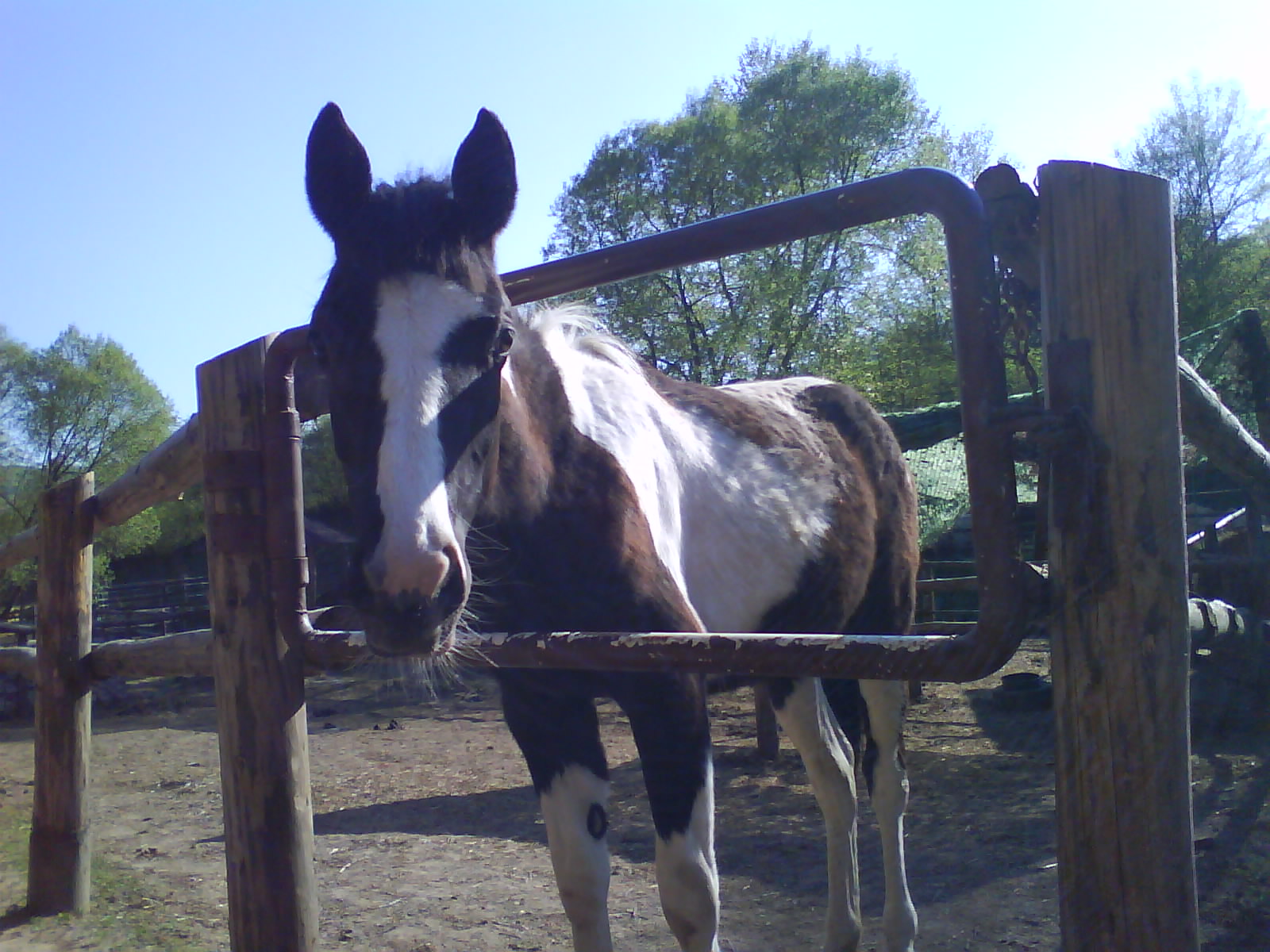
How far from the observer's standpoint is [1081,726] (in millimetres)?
1211

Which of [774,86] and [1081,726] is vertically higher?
[774,86]

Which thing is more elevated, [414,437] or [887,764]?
[414,437]

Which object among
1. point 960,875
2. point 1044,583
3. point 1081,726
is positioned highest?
point 1044,583

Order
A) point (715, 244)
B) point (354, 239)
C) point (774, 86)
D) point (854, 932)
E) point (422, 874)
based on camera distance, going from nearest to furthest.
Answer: point (715, 244) < point (354, 239) < point (854, 932) < point (422, 874) < point (774, 86)

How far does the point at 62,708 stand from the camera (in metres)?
3.77

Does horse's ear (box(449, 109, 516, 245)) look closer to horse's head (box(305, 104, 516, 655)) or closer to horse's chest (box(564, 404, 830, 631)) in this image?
horse's head (box(305, 104, 516, 655))

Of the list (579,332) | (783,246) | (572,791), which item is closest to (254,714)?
(572,791)

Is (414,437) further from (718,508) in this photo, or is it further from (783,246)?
(783,246)

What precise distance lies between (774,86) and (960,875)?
13671mm

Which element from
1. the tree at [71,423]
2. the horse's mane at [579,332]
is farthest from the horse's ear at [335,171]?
the tree at [71,423]

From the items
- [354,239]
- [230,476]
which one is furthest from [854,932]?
[354,239]

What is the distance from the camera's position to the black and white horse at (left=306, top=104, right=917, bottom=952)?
1590 millimetres

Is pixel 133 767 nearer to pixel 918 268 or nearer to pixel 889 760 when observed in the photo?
pixel 889 760

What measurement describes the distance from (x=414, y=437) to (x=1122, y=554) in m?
1.07
